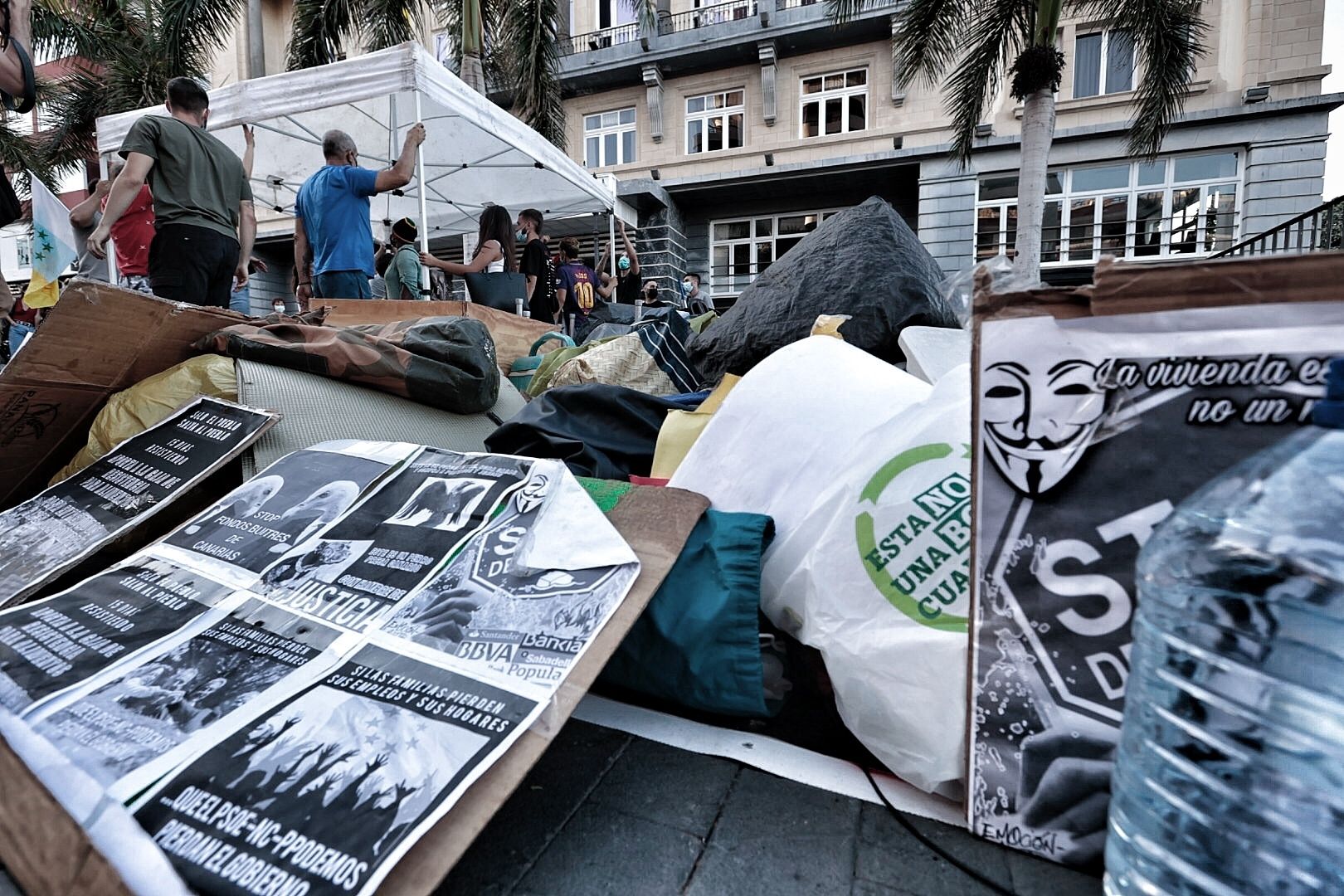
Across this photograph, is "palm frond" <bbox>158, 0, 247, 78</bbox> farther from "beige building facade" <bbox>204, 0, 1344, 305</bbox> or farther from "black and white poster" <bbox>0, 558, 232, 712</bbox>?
"black and white poster" <bbox>0, 558, 232, 712</bbox>

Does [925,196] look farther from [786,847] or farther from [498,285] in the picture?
[786,847]

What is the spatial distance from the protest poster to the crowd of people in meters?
2.33

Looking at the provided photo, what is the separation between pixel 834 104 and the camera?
12.2 m

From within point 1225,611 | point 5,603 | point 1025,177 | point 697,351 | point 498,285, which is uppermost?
point 1025,177

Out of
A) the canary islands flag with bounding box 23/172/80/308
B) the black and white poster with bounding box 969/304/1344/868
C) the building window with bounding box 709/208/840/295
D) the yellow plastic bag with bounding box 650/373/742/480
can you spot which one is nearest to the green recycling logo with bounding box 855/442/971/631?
the black and white poster with bounding box 969/304/1344/868

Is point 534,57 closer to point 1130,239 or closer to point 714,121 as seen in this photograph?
point 714,121

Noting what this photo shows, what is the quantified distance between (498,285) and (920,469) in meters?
3.68

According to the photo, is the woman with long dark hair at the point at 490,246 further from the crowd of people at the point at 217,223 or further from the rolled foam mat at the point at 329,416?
the rolled foam mat at the point at 329,416

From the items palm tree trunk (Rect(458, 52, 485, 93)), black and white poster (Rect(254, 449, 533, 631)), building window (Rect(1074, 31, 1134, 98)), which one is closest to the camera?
black and white poster (Rect(254, 449, 533, 631))

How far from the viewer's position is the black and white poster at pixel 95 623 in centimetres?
79

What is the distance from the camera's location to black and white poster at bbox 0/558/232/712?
2.61 ft

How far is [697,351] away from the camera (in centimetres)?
229

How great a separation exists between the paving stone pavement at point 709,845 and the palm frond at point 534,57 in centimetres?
992

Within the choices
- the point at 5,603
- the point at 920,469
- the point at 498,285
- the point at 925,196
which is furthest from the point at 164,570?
the point at 925,196
